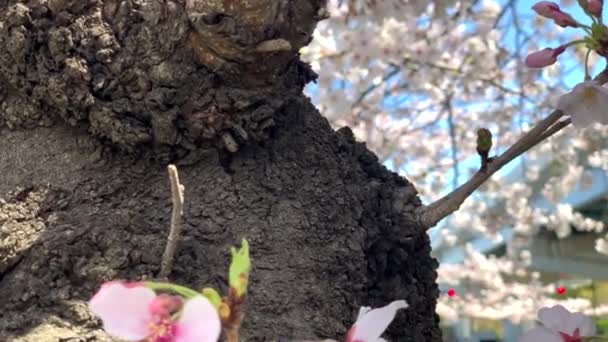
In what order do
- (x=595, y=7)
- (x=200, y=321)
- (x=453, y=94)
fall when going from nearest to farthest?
(x=200, y=321), (x=595, y=7), (x=453, y=94)

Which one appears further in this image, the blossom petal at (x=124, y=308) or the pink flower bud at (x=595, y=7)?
the pink flower bud at (x=595, y=7)

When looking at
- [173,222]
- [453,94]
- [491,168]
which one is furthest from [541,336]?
[453,94]

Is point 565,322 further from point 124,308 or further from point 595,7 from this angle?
point 124,308

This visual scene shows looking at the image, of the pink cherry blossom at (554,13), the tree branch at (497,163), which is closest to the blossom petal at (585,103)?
the tree branch at (497,163)

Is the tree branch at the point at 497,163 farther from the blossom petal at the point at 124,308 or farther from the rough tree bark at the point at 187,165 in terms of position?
the blossom petal at the point at 124,308

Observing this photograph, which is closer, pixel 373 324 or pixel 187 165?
pixel 373 324

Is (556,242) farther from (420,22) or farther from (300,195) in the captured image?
(300,195)

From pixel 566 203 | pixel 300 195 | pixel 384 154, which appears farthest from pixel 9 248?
pixel 566 203
